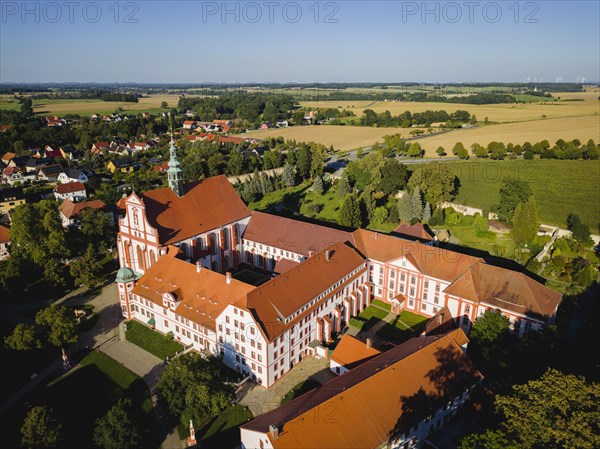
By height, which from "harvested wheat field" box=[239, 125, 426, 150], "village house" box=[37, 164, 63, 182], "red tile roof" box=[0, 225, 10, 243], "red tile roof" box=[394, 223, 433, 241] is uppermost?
"harvested wheat field" box=[239, 125, 426, 150]

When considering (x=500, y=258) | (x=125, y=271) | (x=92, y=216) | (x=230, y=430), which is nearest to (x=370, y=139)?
(x=500, y=258)

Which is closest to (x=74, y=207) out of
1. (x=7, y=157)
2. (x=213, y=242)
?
(x=213, y=242)

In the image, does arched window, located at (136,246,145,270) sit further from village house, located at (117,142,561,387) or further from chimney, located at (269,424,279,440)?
chimney, located at (269,424,279,440)

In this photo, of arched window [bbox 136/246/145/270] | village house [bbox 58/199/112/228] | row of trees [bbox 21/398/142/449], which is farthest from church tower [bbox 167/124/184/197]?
row of trees [bbox 21/398/142/449]

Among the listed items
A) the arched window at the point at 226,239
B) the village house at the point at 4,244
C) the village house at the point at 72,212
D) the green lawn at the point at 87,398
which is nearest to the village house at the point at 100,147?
the village house at the point at 72,212

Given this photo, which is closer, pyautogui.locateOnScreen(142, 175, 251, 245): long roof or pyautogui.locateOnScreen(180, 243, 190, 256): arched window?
pyautogui.locateOnScreen(142, 175, 251, 245): long roof

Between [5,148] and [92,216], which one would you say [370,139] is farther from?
[5,148]

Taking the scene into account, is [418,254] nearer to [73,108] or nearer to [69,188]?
[69,188]
